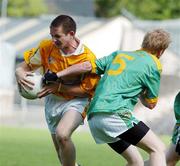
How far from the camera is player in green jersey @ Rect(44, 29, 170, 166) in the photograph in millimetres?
8586

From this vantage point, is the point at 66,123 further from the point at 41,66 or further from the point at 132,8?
the point at 132,8

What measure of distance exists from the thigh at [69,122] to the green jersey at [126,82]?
77 cm

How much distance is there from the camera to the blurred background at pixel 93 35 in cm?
2720

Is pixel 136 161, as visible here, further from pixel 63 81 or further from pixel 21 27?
pixel 21 27

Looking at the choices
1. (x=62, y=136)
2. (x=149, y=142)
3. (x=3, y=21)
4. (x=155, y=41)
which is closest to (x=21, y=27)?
(x=3, y=21)

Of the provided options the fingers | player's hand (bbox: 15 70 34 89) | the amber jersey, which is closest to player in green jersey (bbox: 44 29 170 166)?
the amber jersey

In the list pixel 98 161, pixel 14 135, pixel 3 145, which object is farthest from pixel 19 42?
pixel 98 161

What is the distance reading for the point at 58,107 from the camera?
982 centimetres

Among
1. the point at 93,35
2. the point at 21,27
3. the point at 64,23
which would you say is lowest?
the point at 21,27

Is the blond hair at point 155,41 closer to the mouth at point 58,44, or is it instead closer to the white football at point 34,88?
the mouth at point 58,44

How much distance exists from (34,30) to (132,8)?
14.7 m

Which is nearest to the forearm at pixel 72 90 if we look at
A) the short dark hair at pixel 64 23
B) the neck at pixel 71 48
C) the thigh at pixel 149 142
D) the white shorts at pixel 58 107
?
the white shorts at pixel 58 107

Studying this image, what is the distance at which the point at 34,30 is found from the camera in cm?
4700

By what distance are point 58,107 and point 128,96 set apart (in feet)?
4.56
